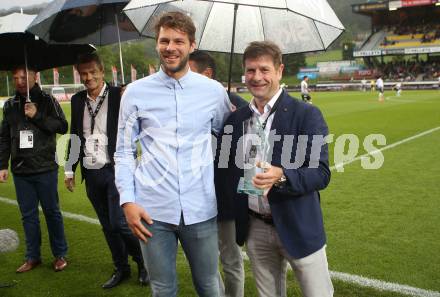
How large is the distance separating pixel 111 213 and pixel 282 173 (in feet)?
6.74

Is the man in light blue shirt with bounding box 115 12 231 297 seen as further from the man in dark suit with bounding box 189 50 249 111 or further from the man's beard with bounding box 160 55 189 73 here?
the man in dark suit with bounding box 189 50 249 111

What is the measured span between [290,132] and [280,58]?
1.42ft

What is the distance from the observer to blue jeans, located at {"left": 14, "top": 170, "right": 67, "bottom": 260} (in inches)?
176

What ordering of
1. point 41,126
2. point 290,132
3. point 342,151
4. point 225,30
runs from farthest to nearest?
point 342,151, point 41,126, point 225,30, point 290,132

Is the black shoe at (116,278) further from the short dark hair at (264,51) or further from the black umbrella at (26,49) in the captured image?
the short dark hair at (264,51)

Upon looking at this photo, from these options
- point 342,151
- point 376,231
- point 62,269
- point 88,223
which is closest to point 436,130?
point 342,151

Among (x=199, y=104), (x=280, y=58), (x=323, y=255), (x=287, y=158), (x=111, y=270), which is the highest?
(x=280, y=58)

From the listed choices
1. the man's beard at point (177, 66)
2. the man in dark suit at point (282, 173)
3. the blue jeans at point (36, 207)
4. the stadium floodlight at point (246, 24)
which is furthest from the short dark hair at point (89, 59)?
the man in dark suit at point (282, 173)

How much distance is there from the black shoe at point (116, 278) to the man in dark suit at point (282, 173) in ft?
6.30

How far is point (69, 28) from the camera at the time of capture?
415 centimetres

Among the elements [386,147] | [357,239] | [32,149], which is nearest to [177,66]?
[32,149]

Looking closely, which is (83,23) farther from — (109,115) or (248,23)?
(248,23)

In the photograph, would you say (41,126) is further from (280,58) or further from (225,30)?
(280,58)

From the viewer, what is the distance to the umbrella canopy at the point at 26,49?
4.19 meters
